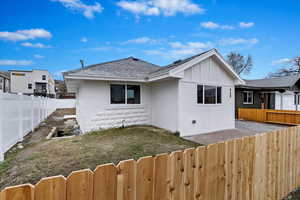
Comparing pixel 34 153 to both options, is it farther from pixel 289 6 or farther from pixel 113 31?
pixel 289 6

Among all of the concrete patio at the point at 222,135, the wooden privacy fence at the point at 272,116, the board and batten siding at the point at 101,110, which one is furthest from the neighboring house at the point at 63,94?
the wooden privacy fence at the point at 272,116

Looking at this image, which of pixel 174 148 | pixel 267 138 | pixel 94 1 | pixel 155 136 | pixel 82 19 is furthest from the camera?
pixel 82 19

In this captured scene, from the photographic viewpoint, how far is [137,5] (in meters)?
10.7

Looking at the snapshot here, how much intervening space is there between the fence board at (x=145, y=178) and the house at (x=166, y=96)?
6317 millimetres

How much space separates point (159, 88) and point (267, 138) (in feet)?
22.8

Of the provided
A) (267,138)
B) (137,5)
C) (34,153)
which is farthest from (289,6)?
(34,153)

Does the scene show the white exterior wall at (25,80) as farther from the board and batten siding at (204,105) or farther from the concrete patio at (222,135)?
the concrete patio at (222,135)

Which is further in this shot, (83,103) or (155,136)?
(83,103)

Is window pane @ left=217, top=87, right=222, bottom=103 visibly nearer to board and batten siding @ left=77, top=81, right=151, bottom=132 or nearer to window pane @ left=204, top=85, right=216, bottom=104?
window pane @ left=204, top=85, right=216, bottom=104

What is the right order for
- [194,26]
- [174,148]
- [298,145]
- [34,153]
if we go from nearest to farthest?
1. [298,145]
2. [34,153]
3. [174,148]
4. [194,26]

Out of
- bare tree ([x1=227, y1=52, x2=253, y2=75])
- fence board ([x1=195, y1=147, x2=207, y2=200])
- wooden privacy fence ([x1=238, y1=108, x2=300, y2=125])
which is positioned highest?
bare tree ([x1=227, y1=52, x2=253, y2=75])

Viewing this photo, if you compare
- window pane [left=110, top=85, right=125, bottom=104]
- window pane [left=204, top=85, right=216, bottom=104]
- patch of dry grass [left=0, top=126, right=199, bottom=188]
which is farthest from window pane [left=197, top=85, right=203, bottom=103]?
window pane [left=110, top=85, right=125, bottom=104]

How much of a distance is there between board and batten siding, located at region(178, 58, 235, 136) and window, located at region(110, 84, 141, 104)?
108 inches

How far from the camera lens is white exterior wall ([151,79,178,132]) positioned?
811 centimetres
